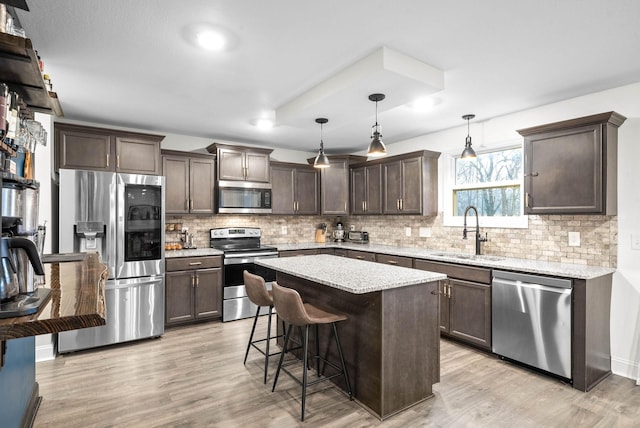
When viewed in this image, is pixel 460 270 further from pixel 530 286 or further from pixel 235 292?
pixel 235 292

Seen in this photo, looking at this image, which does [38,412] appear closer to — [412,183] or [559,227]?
[412,183]

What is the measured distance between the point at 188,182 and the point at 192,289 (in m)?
1.37

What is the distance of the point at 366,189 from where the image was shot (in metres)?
5.40

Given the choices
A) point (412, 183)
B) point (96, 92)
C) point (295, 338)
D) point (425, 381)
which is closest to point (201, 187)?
point (96, 92)

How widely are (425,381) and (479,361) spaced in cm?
102

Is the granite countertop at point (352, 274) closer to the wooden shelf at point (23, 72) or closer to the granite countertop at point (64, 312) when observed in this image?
the granite countertop at point (64, 312)

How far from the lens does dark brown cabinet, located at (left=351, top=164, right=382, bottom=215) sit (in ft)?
17.0

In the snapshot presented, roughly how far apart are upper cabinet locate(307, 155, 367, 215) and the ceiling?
1.91 meters

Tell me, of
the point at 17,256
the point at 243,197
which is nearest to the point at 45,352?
the point at 243,197

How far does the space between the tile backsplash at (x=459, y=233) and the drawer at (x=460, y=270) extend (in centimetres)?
69

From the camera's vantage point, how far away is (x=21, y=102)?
141cm

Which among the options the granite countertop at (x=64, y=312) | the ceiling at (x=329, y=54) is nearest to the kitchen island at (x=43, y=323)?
the granite countertop at (x=64, y=312)

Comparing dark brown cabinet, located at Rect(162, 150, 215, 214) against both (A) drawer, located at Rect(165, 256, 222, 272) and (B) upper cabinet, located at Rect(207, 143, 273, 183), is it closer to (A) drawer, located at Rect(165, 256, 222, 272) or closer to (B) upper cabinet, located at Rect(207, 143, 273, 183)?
(B) upper cabinet, located at Rect(207, 143, 273, 183)

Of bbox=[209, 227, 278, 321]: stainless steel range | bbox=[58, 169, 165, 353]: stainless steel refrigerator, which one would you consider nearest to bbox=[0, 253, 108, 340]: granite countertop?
bbox=[58, 169, 165, 353]: stainless steel refrigerator
